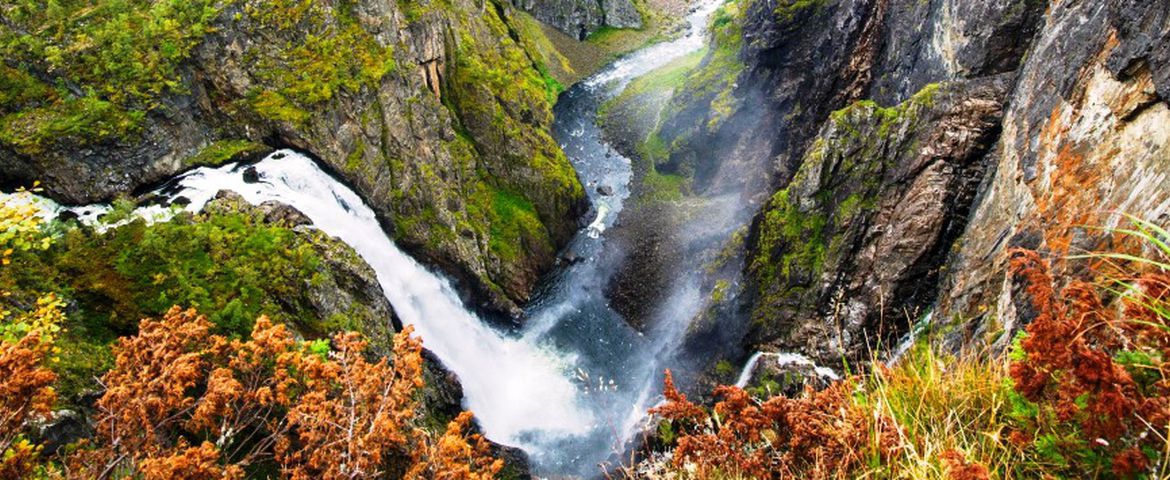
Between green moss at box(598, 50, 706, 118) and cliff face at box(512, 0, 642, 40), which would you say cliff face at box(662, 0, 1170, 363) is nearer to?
Result: green moss at box(598, 50, 706, 118)

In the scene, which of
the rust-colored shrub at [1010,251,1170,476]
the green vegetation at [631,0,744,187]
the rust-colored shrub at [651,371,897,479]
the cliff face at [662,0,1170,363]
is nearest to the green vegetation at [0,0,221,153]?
the rust-colored shrub at [651,371,897,479]

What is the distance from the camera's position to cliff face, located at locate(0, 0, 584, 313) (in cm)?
1909

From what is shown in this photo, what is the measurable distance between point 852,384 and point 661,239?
2988 centimetres

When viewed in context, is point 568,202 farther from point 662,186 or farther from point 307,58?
point 307,58

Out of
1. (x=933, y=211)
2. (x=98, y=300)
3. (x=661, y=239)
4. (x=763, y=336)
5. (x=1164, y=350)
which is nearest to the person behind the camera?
(x=1164, y=350)

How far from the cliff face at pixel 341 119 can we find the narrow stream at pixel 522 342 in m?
1.22

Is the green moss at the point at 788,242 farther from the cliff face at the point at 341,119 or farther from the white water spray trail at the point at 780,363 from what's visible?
the cliff face at the point at 341,119

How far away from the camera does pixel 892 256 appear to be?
1922cm

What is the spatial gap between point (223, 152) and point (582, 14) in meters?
52.1

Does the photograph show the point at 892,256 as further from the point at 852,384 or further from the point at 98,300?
the point at 98,300

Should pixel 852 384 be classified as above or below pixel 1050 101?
below

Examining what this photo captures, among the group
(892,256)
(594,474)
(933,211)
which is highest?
(933,211)

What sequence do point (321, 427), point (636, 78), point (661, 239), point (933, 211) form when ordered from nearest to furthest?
1. point (321, 427)
2. point (933, 211)
3. point (661, 239)
4. point (636, 78)

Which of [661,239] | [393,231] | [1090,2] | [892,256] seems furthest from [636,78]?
[1090,2]
